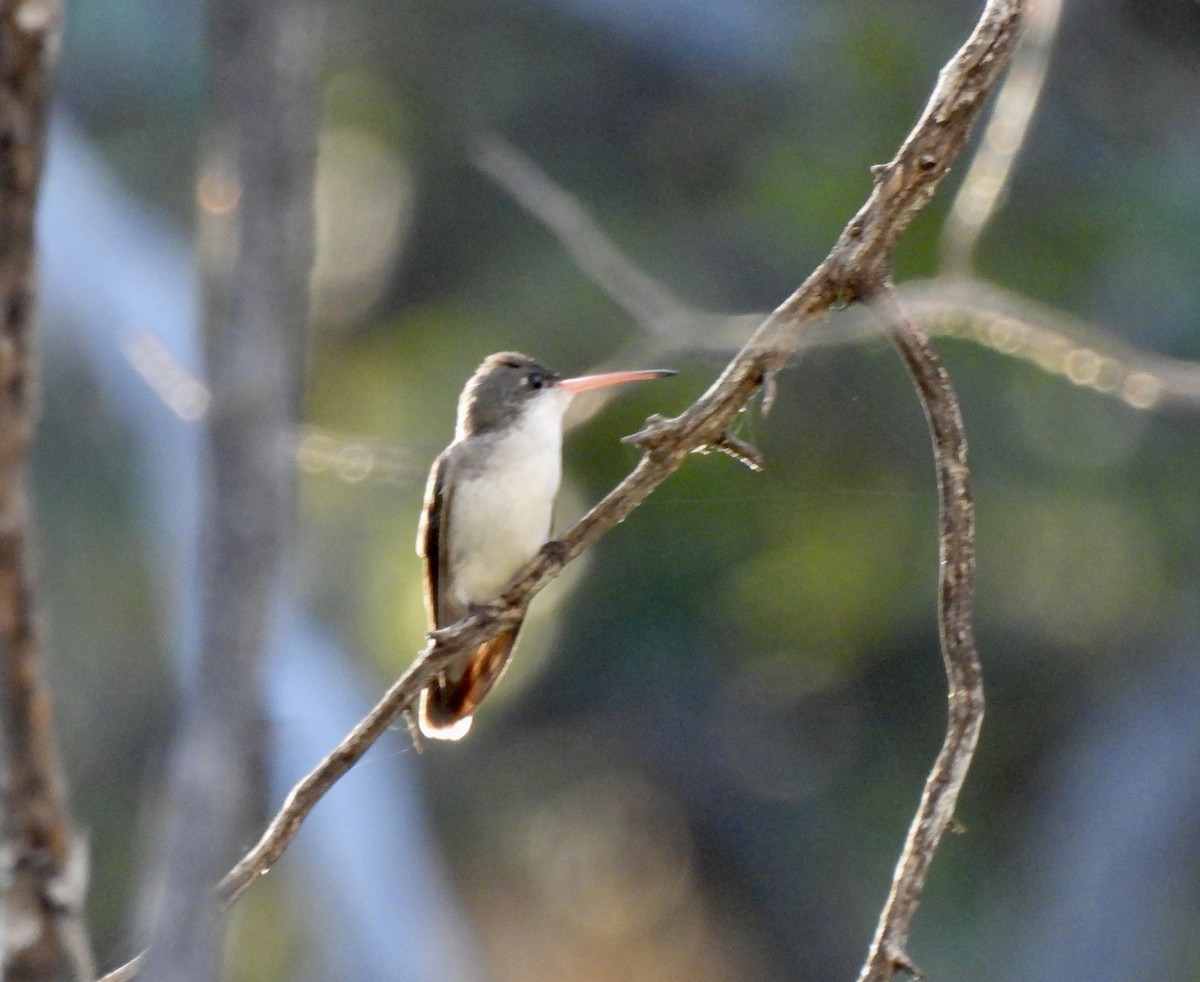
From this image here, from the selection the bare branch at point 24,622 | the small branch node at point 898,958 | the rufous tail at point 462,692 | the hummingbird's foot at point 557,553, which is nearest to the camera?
the bare branch at point 24,622

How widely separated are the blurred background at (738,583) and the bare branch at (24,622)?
4793 mm

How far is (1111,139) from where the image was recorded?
32.1 ft

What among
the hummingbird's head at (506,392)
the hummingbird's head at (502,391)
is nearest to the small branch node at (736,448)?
the hummingbird's head at (506,392)

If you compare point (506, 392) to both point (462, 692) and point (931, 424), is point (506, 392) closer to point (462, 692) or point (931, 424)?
point (462, 692)

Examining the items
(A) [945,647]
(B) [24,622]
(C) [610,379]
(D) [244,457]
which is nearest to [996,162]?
(C) [610,379]

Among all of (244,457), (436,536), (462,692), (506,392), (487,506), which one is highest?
(244,457)

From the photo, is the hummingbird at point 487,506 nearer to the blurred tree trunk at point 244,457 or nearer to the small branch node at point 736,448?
the small branch node at point 736,448

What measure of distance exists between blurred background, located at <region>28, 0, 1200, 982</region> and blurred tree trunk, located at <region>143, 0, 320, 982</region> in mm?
5733

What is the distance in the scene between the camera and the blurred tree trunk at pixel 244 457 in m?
1.29

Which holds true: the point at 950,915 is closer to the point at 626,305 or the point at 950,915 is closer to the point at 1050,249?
the point at 1050,249

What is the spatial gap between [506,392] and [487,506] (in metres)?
0.35

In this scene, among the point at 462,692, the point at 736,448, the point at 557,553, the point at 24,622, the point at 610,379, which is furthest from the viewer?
the point at 462,692

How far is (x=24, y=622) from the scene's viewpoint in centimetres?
218

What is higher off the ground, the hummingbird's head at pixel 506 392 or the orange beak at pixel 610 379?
the orange beak at pixel 610 379
